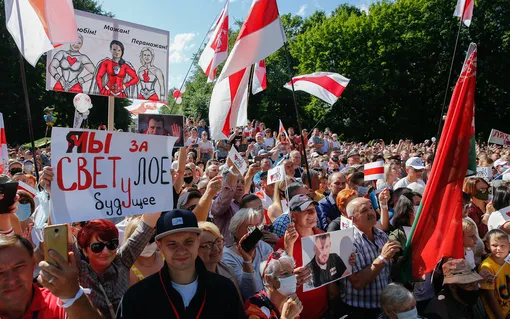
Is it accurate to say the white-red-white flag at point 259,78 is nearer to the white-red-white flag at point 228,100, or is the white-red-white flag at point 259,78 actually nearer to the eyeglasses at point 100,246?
the white-red-white flag at point 228,100

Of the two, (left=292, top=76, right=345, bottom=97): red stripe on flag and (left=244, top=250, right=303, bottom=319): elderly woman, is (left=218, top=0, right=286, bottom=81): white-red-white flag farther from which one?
(left=244, top=250, right=303, bottom=319): elderly woman

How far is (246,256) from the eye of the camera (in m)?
3.27

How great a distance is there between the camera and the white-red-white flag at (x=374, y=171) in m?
6.49

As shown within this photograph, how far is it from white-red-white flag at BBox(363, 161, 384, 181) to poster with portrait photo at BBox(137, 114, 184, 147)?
Result: 121 inches

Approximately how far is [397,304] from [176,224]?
180 centimetres

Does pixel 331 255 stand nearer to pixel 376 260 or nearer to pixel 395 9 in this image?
pixel 376 260

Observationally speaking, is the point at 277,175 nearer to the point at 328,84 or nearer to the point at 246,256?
the point at 246,256

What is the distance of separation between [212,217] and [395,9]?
39.0m

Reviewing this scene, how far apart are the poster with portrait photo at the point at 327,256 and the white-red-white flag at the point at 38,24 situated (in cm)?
345

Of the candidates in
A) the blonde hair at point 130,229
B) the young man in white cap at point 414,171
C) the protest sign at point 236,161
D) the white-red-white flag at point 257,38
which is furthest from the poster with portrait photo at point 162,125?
the young man in white cap at point 414,171

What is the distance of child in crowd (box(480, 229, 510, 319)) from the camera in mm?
4031

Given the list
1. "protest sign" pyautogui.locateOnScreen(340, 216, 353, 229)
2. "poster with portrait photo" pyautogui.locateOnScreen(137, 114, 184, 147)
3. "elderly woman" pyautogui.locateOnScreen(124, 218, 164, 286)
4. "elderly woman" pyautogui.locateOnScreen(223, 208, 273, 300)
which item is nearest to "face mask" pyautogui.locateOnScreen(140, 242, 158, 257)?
"elderly woman" pyautogui.locateOnScreen(124, 218, 164, 286)

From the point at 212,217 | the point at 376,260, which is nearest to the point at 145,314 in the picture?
the point at 376,260

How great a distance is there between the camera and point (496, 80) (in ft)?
115
